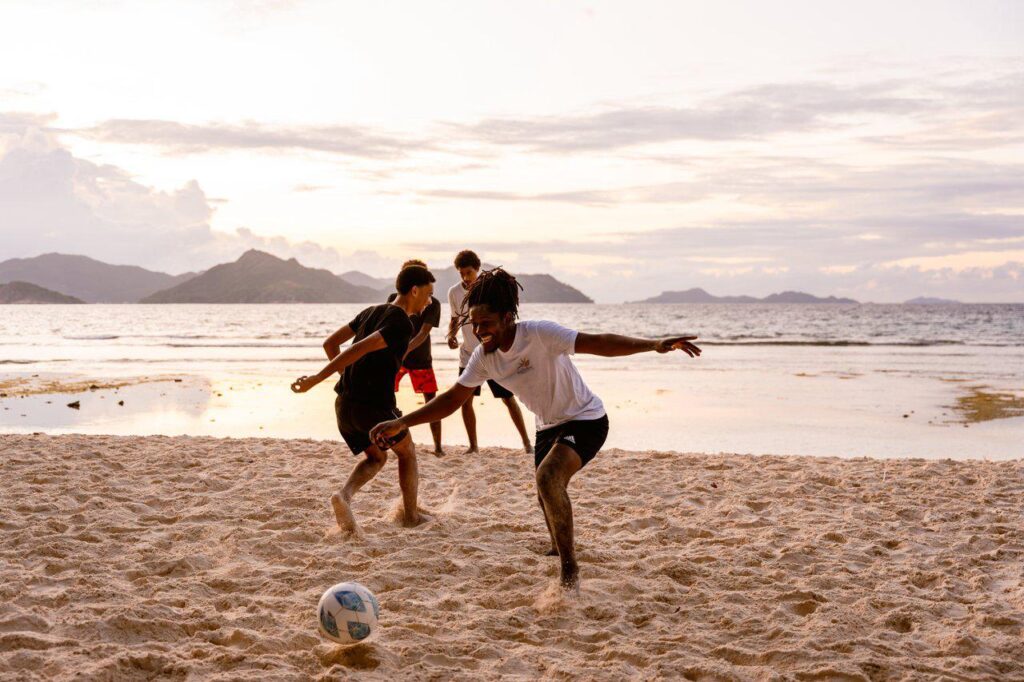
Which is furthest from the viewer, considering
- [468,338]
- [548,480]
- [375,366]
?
[468,338]

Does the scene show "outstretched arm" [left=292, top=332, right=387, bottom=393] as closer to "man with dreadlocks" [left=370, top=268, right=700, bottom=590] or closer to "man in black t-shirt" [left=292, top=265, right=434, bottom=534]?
"man in black t-shirt" [left=292, top=265, right=434, bottom=534]

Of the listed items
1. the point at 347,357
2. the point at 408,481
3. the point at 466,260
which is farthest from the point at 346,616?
the point at 466,260

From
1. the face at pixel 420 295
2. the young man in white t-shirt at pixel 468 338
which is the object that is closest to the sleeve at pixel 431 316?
the young man in white t-shirt at pixel 468 338

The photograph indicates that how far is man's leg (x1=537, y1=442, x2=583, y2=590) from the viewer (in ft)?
15.1

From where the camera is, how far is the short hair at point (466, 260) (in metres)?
8.24

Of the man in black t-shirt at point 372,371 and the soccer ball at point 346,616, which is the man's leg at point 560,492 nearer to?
the soccer ball at point 346,616

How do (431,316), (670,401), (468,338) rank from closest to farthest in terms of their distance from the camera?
(431,316) → (468,338) → (670,401)

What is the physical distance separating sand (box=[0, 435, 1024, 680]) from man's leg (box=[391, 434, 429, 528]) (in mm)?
159

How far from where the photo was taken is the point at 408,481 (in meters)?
6.20

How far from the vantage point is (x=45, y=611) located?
14.5ft

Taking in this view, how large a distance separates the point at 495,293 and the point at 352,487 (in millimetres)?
2243

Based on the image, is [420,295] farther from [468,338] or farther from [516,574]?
[468,338]

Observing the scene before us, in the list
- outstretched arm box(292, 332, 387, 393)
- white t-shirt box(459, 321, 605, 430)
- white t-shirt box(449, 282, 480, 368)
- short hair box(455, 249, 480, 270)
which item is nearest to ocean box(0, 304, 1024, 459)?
white t-shirt box(449, 282, 480, 368)

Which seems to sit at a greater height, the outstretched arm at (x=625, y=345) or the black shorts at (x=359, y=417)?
the outstretched arm at (x=625, y=345)
